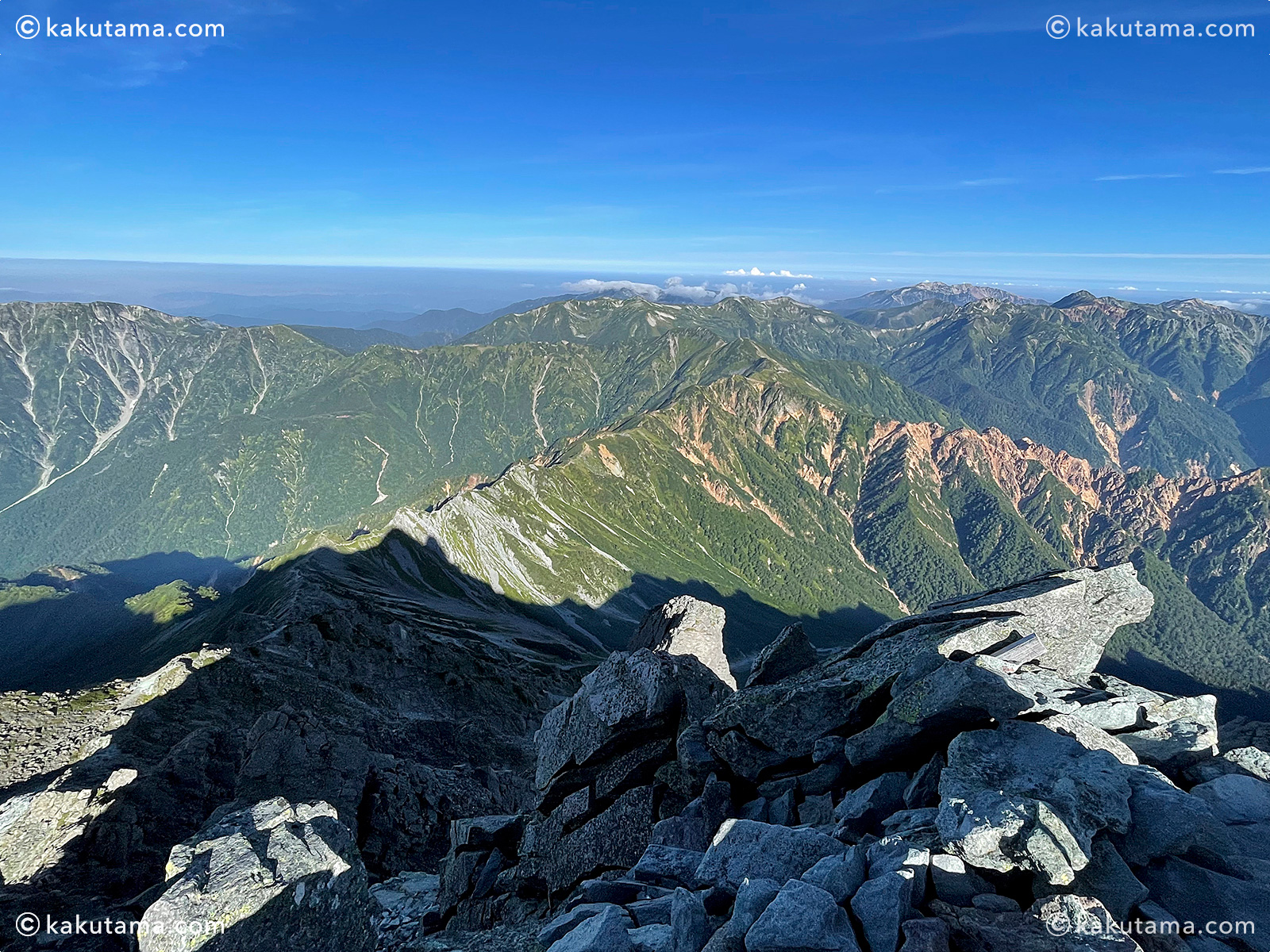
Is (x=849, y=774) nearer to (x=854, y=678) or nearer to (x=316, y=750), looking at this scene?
(x=854, y=678)

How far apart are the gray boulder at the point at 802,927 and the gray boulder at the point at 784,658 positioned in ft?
78.1

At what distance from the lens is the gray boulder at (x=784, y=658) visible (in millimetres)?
39500

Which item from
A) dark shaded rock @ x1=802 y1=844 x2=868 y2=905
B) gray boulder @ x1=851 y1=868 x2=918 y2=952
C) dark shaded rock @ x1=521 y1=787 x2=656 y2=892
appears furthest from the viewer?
dark shaded rock @ x1=521 y1=787 x2=656 y2=892

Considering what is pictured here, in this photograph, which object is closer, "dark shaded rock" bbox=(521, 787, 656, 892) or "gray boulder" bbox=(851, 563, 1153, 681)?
"dark shaded rock" bbox=(521, 787, 656, 892)

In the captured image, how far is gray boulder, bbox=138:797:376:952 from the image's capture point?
A: 19000 mm

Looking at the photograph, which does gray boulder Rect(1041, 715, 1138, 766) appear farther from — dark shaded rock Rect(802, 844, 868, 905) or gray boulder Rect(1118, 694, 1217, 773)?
dark shaded rock Rect(802, 844, 868, 905)

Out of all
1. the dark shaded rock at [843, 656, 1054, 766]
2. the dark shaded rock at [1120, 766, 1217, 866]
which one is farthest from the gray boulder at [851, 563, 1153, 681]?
the dark shaded rock at [1120, 766, 1217, 866]

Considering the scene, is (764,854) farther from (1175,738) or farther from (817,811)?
(1175,738)

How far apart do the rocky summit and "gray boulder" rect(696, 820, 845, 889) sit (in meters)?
0.09

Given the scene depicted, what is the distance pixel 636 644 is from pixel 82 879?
5076cm

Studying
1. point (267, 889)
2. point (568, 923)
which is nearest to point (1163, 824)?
point (568, 923)

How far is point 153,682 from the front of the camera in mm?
56250

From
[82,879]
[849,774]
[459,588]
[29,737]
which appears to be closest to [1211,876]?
[849,774]

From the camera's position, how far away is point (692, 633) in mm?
54719
